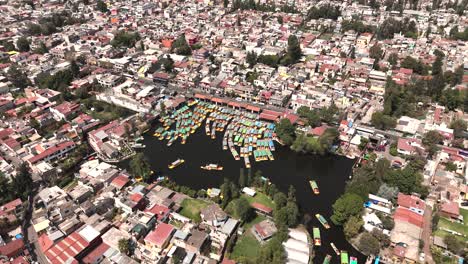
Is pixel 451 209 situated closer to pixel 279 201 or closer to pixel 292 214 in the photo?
pixel 292 214

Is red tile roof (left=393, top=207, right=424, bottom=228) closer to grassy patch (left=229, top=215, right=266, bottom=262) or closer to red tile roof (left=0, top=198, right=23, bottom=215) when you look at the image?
grassy patch (left=229, top=215, right=266, bottom=262)

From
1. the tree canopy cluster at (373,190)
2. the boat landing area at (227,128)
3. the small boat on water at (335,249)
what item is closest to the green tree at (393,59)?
the tree canopy cluster at (373,190)

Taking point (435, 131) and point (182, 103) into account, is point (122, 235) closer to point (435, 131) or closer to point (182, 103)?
point (182, 103)

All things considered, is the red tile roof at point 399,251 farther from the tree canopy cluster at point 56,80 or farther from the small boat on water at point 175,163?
the tree canopy cluster at point 56,80

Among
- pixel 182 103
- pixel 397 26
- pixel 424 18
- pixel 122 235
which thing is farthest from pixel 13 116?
pixel 424 18

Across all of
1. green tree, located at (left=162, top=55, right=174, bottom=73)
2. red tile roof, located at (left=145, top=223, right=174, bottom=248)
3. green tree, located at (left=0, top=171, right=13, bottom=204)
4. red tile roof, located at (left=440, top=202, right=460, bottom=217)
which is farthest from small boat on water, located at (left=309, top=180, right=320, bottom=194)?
green tree, located at (left=162, top=55, right=174, bottom=73)

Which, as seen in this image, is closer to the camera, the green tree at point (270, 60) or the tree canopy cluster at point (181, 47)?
the green tree at point (270, 60)
